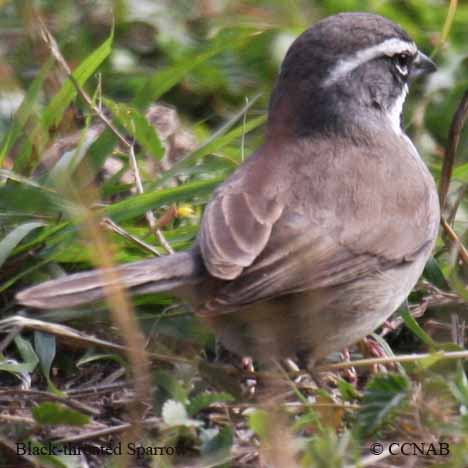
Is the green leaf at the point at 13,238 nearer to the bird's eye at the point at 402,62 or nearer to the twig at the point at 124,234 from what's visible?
the twig at the point at 124,234

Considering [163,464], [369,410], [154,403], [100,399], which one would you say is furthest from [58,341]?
[369,410]

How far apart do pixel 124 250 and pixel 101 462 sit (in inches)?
56.3

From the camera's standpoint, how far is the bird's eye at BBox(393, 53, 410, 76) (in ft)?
Result: 21.3

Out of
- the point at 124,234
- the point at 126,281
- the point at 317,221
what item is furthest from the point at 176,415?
the point at 124,234

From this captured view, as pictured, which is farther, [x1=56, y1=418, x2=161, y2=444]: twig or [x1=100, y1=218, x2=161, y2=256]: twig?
[x1=100, y1=218, x2=161, y2=256]: twig

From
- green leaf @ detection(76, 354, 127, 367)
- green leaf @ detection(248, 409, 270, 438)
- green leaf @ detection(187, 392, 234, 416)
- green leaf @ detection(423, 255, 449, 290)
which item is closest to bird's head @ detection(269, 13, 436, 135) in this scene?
green leaf @ detection(423, 255, 449, 290)

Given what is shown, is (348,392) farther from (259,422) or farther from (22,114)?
(22,114)

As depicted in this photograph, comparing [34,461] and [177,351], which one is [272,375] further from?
[34,461]

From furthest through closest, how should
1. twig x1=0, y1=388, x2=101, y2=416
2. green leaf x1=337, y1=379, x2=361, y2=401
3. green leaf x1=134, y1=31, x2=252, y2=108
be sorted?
green leaf x1=134, y1=31, x2=252, y2=108
green leaf x1=337, y1=379, x2=361, y2=401
twig x1=0, y1=388, x2=101, y2=416

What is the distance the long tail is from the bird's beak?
202cm

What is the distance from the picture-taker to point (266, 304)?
5398 mm

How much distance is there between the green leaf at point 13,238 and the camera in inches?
231

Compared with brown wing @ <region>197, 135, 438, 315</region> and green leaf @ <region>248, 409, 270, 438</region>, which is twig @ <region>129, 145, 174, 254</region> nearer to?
brown wing @ <region>197, 135, 438, 315</region>

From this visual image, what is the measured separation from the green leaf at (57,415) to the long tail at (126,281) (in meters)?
0.40
